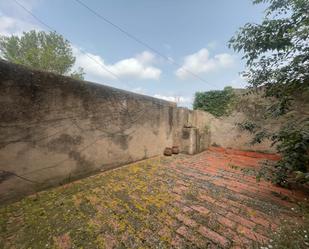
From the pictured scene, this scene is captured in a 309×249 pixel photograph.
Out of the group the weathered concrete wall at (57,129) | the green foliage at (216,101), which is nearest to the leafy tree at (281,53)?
the green foliage at (216,101)

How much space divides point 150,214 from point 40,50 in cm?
1835

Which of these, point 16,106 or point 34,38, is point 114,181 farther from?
point 34,38

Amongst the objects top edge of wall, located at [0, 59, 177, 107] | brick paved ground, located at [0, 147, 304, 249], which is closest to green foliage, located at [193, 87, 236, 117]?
top edge of wall, located at [0, 59, 177, 107]

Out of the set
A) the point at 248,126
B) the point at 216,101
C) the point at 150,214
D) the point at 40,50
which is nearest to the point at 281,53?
the point at 248,126

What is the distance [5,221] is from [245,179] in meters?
3.48


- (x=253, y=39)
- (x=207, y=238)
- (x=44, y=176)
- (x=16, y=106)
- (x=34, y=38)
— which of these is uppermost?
(x=34, y=38)

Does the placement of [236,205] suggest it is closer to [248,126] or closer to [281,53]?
[248,126]

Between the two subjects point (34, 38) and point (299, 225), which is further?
point (34, 38)

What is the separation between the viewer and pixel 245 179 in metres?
2.70

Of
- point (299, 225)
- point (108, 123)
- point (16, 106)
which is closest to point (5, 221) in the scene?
point (16, 106)

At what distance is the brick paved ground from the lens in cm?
133

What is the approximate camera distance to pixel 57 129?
2.33 m

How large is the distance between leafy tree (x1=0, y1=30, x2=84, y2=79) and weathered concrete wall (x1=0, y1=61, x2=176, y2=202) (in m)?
15.2

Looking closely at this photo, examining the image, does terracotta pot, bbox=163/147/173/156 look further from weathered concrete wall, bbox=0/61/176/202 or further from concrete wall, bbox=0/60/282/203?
weathered concrete wall, bbox=0/61/176/202
